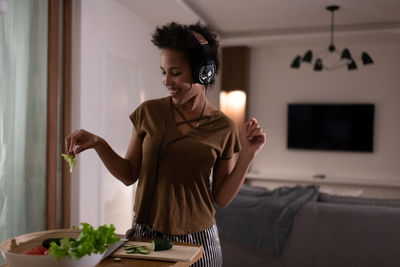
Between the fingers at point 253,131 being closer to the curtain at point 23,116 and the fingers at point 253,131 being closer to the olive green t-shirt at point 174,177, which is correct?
the olive green t-shirt at point 174,177

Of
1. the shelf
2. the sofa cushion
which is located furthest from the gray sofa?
the shelf

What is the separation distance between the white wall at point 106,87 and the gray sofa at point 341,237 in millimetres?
1341

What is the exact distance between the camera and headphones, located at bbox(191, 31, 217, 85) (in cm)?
119

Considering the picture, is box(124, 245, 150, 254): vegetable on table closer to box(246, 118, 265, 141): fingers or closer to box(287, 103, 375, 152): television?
box(246, 118, 265, 141): fingers

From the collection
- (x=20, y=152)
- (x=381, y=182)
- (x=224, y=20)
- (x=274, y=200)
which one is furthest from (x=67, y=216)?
(x=381, y=182)

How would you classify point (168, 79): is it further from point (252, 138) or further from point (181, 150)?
point (252, 138)

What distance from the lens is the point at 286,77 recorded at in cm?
582

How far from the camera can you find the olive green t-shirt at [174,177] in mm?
1188

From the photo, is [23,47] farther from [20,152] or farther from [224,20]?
[224,20]

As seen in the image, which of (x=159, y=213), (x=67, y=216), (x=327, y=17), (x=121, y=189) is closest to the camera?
(x=159, y=213)

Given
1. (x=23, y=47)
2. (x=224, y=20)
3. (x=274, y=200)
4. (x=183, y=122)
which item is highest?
(x=224, y=20)

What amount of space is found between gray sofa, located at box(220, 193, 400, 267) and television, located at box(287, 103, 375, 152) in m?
2.98

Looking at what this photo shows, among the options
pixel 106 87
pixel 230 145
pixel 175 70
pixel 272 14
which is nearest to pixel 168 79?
pixel 175 70

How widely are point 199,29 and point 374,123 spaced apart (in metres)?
4.81
